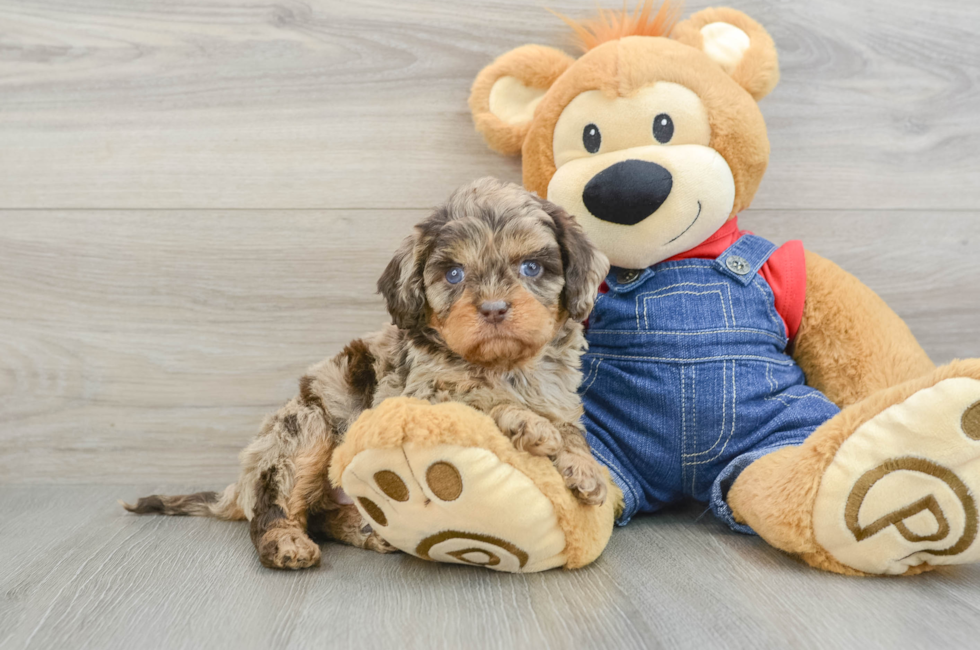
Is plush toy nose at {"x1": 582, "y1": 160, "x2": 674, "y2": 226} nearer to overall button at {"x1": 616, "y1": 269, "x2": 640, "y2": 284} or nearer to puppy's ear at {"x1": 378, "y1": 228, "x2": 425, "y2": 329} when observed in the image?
overall button at {"x1": 616, "y1": 269, "x2": 640, "y2": 284}

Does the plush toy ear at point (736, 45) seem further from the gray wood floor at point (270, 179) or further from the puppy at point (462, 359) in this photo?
the puppy at point (462, 359)

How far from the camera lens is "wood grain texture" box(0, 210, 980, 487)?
88.1 inches

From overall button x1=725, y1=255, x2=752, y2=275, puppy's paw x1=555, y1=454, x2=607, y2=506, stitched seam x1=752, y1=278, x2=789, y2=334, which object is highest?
overall button x1=725, y1=255, x2=752, y2=275

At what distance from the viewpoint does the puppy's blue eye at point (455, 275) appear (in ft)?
4.93

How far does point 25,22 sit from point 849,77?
271 cm

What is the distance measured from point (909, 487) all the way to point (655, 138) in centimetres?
99

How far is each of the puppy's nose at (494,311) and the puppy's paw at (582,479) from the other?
341mm

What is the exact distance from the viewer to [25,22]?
2.19 metres

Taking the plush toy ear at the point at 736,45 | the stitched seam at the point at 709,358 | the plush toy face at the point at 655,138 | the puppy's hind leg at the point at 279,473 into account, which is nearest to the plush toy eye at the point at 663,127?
the plush toy face at the point at 655,138

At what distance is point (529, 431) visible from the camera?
4.67 feet

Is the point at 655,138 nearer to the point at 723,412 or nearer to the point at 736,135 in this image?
the point at 736,135

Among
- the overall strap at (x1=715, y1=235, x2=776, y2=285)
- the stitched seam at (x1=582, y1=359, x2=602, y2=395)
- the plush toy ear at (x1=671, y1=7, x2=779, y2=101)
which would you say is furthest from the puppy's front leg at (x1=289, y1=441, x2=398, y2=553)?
the plush toy ear at (x1=671, y1=7, x2=779, y2=101)

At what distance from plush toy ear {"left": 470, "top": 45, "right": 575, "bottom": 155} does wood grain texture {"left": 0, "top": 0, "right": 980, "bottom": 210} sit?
216mm

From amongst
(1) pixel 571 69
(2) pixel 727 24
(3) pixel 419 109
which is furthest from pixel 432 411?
(2) pixel 727 24
